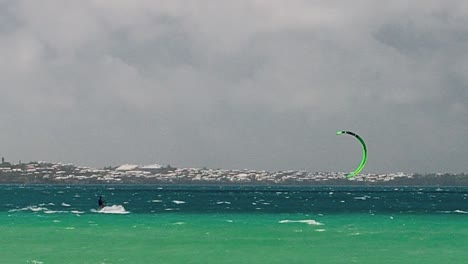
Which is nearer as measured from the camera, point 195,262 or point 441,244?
point 195,262

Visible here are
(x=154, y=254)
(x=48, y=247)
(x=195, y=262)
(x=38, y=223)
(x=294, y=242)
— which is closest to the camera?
(x=195, y=262)

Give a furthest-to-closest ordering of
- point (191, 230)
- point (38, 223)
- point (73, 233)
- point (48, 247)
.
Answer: point (38, 223) → point (191, 230) → point (73, 233) → point (48, 247)

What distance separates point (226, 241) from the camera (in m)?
49.9

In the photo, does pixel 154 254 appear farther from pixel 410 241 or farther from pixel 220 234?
pixel 410 241

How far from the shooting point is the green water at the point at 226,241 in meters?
41.4

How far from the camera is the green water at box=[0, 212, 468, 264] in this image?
136 feet

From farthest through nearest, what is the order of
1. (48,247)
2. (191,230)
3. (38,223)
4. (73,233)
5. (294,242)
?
(38,223), (191,230), (73,233), (294,242), (48,247)

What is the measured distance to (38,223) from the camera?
66188mm

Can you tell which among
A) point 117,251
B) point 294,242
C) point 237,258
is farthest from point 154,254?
point 294,242

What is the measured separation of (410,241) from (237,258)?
16.7 metres

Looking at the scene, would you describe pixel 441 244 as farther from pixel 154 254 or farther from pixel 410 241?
pixel 154 254

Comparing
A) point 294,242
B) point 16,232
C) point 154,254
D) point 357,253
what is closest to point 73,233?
point 16,232

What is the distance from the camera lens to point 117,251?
4388 centimetres

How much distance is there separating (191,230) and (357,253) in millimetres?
19754
